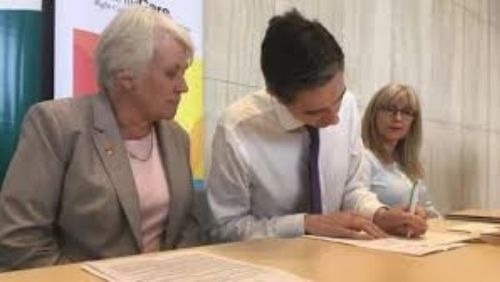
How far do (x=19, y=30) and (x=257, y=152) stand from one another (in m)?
0.88

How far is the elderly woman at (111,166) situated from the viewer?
1713 mm

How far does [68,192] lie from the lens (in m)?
1.75

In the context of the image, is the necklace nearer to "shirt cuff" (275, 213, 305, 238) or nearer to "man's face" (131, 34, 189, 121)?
"man's face" (131, 34, 189, 121)

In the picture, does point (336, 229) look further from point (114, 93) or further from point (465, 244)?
point (114, 93)

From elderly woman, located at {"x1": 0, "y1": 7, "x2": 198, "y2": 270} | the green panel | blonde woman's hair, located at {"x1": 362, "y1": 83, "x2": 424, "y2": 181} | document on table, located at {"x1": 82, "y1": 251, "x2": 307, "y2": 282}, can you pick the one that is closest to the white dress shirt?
elderly woman, located at {"x1": 0, "y1": 7, "x2": 198, "y2": 270}

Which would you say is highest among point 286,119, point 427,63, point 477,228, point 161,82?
point 427,63

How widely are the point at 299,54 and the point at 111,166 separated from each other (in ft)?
1.99

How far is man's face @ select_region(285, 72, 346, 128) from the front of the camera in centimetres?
189

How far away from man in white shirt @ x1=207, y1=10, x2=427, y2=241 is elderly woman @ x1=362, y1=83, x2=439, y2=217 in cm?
128

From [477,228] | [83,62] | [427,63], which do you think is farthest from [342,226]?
[427,63]

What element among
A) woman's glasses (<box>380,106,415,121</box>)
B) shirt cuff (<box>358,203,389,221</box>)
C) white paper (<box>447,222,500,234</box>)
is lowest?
white paper (<box>447,222,500,234</box>)

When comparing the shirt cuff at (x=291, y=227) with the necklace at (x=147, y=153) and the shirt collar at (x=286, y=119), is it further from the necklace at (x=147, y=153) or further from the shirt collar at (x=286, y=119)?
the necklace at (x=147, y=153)

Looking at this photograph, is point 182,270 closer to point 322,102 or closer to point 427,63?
point 322,102

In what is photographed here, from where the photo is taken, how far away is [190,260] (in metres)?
1.37
